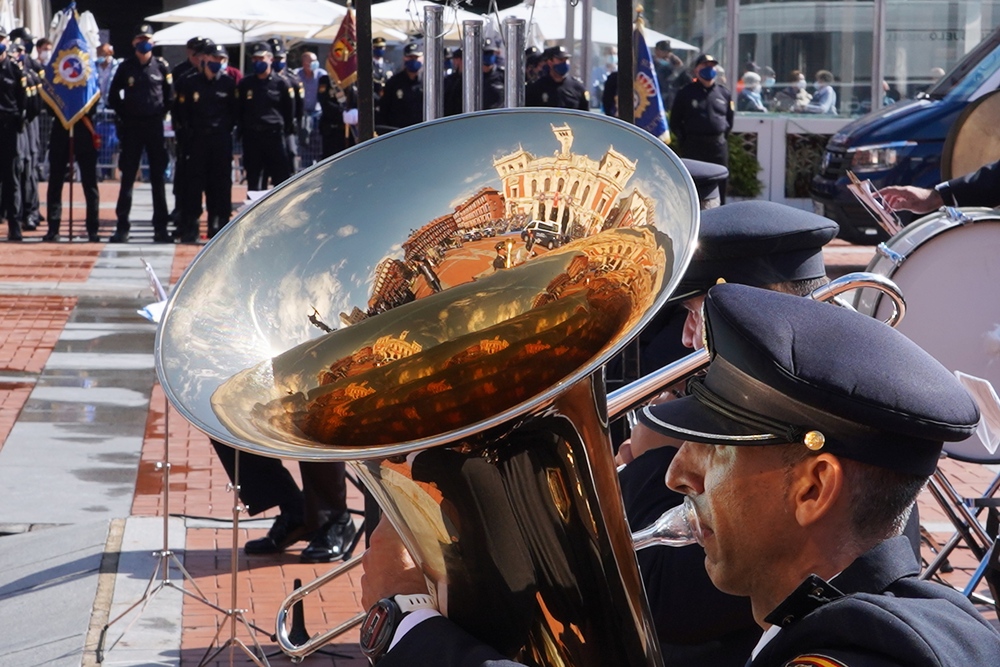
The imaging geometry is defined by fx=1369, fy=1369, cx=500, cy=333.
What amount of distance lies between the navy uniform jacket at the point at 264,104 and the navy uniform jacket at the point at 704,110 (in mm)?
4386

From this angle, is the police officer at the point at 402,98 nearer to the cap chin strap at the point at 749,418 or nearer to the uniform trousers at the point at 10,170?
the uniform trousers at the point at 10,170

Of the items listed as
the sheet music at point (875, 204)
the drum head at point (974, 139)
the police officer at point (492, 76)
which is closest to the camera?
the sheet music at point (875, 204)

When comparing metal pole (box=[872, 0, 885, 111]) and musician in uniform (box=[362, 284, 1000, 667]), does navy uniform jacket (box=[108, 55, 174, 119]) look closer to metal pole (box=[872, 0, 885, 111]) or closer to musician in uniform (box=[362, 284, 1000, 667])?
metal pole (box=[872, 0, 885, 111])

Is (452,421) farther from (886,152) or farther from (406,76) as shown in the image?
(406,76)

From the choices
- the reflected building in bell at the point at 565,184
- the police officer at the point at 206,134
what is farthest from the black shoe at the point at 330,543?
the police officer at the point at 206,134

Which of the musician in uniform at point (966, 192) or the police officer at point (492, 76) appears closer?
the musician in uniform at point (966, 192)

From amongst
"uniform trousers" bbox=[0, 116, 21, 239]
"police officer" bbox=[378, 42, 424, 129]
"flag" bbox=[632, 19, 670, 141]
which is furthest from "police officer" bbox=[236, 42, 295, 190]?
"flag" bbox=[632, 19, 670, 141]

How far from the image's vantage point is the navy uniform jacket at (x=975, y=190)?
4.99m

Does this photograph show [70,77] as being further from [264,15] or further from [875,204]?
[875,204]

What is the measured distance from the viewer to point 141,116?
14.7 meters

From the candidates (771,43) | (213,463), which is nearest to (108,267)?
(213,463)

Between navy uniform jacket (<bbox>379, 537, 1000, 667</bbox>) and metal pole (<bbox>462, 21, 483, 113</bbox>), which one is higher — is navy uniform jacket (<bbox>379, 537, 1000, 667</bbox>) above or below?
below

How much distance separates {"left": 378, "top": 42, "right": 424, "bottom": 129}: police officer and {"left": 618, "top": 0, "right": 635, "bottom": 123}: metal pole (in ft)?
37.6

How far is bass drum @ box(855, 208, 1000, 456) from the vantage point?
397 centimetres
